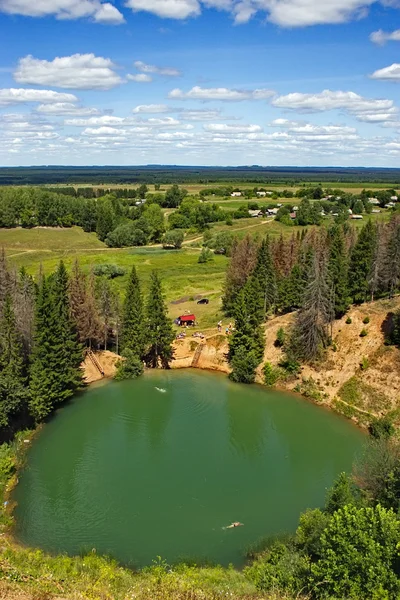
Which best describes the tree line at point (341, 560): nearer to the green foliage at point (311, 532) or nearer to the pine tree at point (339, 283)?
the green foliage at point (311, 532)

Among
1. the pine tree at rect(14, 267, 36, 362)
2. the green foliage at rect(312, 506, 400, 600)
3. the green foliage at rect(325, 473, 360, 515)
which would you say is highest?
the pine tree at rect(14, 267, 36, 362)

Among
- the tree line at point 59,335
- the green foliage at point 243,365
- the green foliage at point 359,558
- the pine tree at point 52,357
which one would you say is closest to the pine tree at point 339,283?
the green foliage at point 243,365

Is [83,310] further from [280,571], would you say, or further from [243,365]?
[280,571]

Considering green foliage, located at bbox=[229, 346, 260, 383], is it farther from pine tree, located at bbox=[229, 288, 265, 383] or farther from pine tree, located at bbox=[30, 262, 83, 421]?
pine tree, located at bbox=[30, 262, 83, 421]

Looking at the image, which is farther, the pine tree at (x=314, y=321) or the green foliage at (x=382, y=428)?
the pine tree at (x=314, y=321)

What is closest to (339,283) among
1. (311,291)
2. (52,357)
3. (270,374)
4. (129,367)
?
(311,291)

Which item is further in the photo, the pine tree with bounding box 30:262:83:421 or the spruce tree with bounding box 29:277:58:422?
the pine tree with bounding box 30:262:83:421

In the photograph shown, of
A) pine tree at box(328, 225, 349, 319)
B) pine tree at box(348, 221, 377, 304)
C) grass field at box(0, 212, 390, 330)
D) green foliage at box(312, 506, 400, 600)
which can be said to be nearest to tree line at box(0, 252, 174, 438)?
grass field at box(0, 212, 390, 330)
